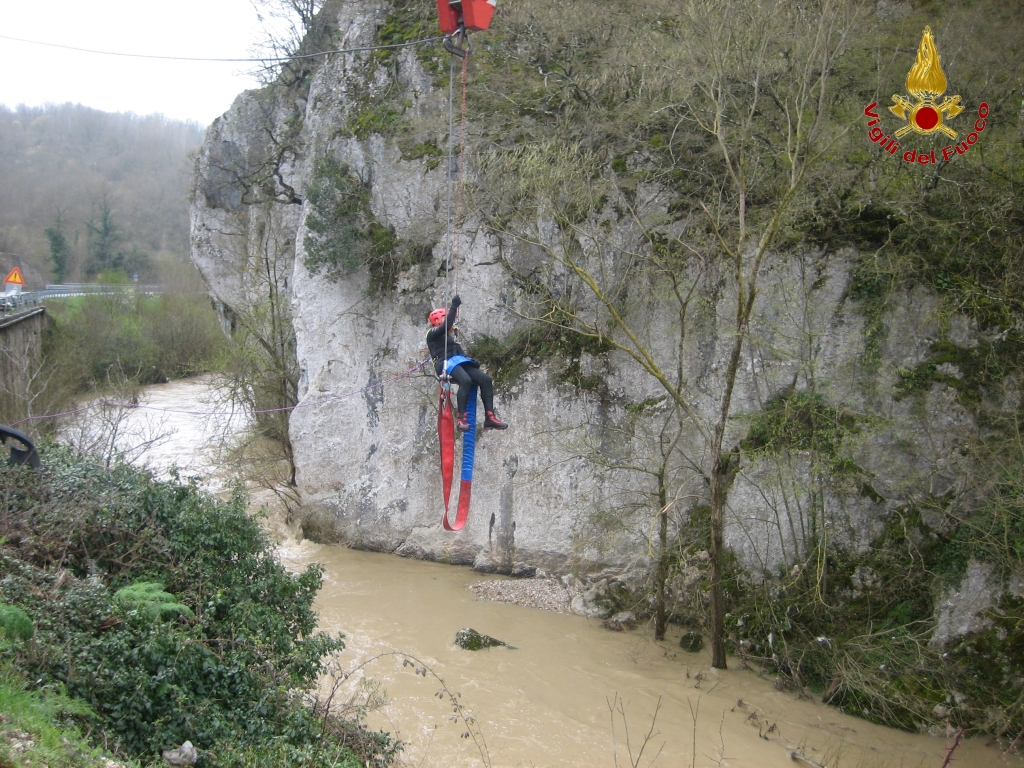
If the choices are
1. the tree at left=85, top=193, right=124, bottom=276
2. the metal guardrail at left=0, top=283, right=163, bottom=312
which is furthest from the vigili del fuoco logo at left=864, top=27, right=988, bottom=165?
the tree at left=85, top=193, right=124, bottom=276

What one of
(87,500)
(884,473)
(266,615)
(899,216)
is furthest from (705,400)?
(87,500)

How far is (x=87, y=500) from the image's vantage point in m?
6.35

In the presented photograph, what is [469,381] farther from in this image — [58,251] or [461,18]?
[58,251]

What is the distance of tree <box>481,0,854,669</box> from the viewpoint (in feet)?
29.6

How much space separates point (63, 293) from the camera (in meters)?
29.4

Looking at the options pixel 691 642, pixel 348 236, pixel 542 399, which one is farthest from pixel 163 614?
pixel 348 236

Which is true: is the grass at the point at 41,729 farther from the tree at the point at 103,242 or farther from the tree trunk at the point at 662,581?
the tree at the point at 103,242

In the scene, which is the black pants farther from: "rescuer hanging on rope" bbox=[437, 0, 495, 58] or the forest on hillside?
the forest on hillside

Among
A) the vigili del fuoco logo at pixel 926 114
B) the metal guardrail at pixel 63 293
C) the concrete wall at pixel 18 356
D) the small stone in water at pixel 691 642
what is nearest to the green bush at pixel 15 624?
the small stone in water at pixel 691 642

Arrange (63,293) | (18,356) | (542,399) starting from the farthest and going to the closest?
(63,293), (18,356), (542,399)

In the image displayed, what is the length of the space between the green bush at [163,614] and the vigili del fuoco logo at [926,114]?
8.64m

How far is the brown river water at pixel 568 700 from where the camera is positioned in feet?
24.5

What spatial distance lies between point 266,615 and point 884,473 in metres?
7.13

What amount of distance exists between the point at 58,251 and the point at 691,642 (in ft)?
120
